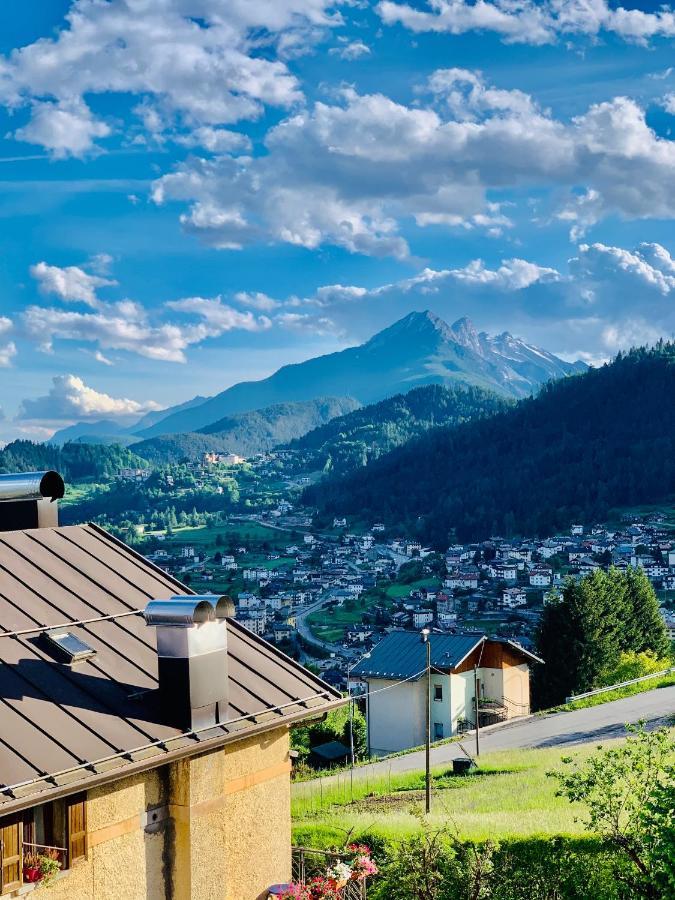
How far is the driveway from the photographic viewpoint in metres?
29.9

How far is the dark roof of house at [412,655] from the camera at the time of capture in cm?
4094

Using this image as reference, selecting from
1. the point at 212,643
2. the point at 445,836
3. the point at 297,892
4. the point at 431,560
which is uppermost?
the point at 431,560

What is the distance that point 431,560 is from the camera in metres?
172

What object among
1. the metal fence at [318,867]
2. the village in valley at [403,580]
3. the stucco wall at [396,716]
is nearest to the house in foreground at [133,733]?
the metal fence at [318,867]

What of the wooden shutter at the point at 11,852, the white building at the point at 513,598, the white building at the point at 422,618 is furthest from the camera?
→ the white building at the point at 513,598

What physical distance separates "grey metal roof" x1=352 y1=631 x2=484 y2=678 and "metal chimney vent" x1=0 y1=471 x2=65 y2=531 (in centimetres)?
3275

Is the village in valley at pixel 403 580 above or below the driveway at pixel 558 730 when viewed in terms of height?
above

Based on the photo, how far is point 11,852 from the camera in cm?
606

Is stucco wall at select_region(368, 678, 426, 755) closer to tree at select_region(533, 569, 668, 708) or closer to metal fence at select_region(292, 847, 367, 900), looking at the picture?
tree at select_region(533, 569, 668, 708)

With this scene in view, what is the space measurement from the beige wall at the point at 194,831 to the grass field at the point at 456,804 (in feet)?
13.8

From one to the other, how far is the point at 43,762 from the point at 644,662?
4403cm

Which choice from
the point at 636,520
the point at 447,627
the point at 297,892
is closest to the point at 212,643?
the point at 297,892

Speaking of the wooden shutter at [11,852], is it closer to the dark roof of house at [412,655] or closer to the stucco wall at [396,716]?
the dark roof of house at [412,655]

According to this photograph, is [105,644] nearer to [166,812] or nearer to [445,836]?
[166,812]
